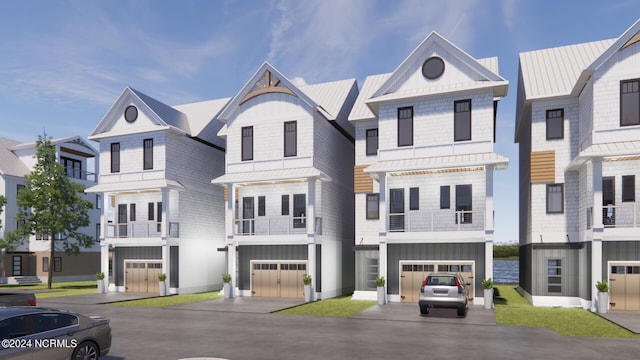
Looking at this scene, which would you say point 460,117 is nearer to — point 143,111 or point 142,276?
point 143,111

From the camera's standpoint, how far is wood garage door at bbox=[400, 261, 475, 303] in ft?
79.2

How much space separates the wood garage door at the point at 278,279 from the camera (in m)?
27.6

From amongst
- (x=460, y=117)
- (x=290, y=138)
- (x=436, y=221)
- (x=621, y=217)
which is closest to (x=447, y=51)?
(x=460, y=117)

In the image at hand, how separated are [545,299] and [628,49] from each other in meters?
12.6

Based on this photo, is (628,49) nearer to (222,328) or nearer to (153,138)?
(222,328)

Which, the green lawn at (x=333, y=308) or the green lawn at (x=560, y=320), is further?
the green lawn at (x=333, y=308)

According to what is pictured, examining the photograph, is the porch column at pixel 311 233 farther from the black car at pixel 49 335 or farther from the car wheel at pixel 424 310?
the black car at pixel 49 335

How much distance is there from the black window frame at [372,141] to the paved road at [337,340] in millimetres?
11999

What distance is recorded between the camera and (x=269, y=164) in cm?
2836

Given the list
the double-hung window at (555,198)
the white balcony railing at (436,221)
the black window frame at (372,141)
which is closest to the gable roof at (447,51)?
the black window frame at (372,141)

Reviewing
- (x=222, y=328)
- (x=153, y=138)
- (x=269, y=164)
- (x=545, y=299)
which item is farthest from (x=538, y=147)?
(x=153, y=138)

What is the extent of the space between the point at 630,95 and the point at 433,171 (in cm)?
966

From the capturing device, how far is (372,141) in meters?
28.4

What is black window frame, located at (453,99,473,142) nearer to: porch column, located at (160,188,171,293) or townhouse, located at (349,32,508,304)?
townhouse, located at (349,32,508,304)
